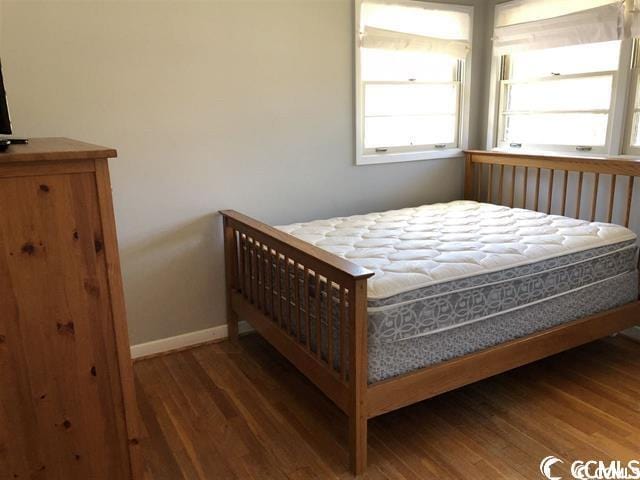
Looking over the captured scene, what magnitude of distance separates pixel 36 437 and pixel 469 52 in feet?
10.6

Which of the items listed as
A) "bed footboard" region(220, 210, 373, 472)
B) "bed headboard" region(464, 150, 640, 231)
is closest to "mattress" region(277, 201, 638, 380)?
"bed footboard" region(220, 210, 373, 472)

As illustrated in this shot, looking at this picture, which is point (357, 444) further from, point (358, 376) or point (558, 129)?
point (558, 129)

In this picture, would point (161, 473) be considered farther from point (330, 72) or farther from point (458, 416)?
point (330, 72)

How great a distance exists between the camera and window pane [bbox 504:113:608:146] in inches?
118

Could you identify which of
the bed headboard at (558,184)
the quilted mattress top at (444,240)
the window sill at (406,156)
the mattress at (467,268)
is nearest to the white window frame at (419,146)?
the window sill at (406,156)

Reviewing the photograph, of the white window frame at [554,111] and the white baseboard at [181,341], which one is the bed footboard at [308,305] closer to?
the white baseboard at [181,341]

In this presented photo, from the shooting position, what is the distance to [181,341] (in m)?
2.86

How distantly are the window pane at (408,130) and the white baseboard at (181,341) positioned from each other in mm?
1424

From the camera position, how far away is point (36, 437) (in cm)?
142

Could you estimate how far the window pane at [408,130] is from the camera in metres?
3.29

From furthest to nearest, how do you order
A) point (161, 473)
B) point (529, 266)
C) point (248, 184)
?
point (248, 184)
point (529, 266)
point (161, 473)

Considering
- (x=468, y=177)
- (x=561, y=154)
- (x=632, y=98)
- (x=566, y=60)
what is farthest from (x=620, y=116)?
(x=468, y=177)

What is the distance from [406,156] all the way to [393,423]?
5.93 feet

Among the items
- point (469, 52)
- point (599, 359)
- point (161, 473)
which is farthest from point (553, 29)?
point (161, 473)
